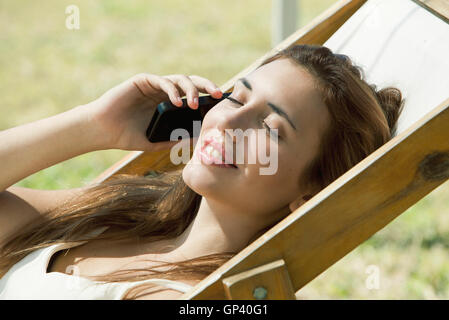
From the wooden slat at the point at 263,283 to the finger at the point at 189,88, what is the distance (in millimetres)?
545

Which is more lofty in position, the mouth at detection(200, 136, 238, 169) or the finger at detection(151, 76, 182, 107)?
the finger at detection(151, 76, 182, 107)

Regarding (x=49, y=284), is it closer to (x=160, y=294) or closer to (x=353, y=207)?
(x=160, y=294)

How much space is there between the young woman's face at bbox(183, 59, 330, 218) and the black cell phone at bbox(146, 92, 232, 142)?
19 cm

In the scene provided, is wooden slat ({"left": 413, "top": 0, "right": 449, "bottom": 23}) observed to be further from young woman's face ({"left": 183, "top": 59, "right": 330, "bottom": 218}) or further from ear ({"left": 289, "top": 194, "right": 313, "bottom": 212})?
ear ({"left": 289, "top": 194, "right": 313, "bottom": 212})

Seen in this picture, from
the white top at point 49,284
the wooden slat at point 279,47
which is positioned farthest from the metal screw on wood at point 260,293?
the wooden slat at point 279,47

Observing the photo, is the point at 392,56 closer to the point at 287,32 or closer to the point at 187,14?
the point at 287,32

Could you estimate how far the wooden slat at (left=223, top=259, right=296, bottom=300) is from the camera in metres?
1.29

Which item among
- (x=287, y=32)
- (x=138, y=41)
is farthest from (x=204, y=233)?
(x=138, y=41)

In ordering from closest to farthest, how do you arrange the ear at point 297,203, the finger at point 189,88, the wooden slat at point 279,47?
the ear at point 297,203
the finger at point 189,88
the wooden slat at point 279,47

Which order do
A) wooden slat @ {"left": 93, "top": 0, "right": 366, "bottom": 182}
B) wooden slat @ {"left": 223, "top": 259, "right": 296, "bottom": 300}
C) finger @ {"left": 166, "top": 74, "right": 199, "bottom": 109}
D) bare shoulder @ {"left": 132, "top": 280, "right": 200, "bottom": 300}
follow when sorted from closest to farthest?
wooden slat @ {"left": 223, "top": 259, "right": 296, "bottom": 300}
bare shoulder @ {"left": 132, "top": 280, "right": 200, "bottom": 300}
finger @ {"left": 166, "top": 74, "right": 199, "bottom": 109}
wooden slat @ {"left": 93, "top": 0, "right": 366, "bottom": 182}

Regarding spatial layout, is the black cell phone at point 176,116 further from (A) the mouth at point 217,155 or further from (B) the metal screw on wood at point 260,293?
(B) the metal screw on wood at point 260,293

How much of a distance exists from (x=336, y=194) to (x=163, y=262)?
48 centimetres

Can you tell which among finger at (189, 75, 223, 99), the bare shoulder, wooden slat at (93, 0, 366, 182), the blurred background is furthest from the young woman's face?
the blurred background

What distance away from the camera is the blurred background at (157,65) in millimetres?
2773
